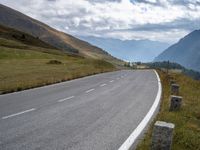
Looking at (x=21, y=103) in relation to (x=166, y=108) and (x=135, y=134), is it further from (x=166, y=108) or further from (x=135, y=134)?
(x=135, y=134)

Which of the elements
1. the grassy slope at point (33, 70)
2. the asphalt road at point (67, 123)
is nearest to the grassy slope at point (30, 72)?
the grassy slope at point (33, 70)

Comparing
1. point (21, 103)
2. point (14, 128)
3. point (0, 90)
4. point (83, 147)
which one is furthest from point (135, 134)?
point (0, 90)

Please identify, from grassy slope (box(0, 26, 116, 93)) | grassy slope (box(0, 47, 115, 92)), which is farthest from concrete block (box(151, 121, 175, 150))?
grassy slope (box(0, 47, 115, 92))

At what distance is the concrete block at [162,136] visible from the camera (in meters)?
7.15

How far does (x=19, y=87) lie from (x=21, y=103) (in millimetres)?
6968

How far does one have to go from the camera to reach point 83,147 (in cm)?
797

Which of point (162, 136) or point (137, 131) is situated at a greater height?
point (162, 136)

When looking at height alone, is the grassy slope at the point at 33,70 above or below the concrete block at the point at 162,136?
below

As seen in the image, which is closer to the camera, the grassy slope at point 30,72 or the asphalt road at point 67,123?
the asphalt road at point 67,123

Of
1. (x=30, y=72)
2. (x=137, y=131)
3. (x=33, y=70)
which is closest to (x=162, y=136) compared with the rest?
(x=137, y=131)

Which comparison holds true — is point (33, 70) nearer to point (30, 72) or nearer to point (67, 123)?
point (30, 72)

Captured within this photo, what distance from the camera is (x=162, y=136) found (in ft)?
23.7

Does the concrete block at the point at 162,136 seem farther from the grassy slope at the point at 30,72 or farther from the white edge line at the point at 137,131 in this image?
the grassy slope at the point at 30,72

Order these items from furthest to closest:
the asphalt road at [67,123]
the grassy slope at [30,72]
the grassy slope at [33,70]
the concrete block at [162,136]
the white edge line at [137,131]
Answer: the grassy slope at [33,70] < the grassy slope at [30,72] < the white edge line at [137,131] < the asphalt road at [67,123] < the concrete block at [162,136]
